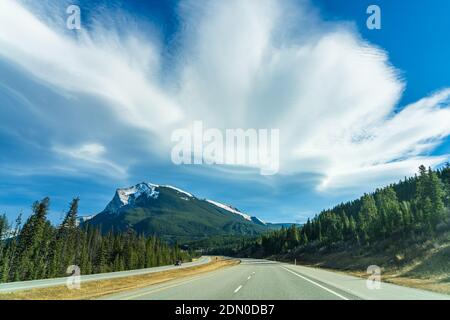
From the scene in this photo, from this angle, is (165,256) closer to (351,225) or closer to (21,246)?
(21,246)

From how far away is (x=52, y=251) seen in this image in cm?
8612

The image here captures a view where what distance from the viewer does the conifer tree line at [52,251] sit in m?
77.2

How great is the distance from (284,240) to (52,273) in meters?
104

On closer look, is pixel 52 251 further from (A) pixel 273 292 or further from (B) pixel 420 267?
(A) pixel 273 292

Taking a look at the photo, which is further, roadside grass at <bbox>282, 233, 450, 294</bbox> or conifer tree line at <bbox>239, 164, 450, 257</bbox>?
conifer tree line at <bbox>239, 164, 450, 257</bbox>

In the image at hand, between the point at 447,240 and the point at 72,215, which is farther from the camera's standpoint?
the point at 72,215

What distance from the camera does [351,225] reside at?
110688mm

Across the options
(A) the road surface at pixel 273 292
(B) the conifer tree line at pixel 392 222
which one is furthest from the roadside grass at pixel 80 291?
(B) the conifer tree line at pixel 392 222

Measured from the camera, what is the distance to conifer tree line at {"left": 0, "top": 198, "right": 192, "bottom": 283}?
77.2m
